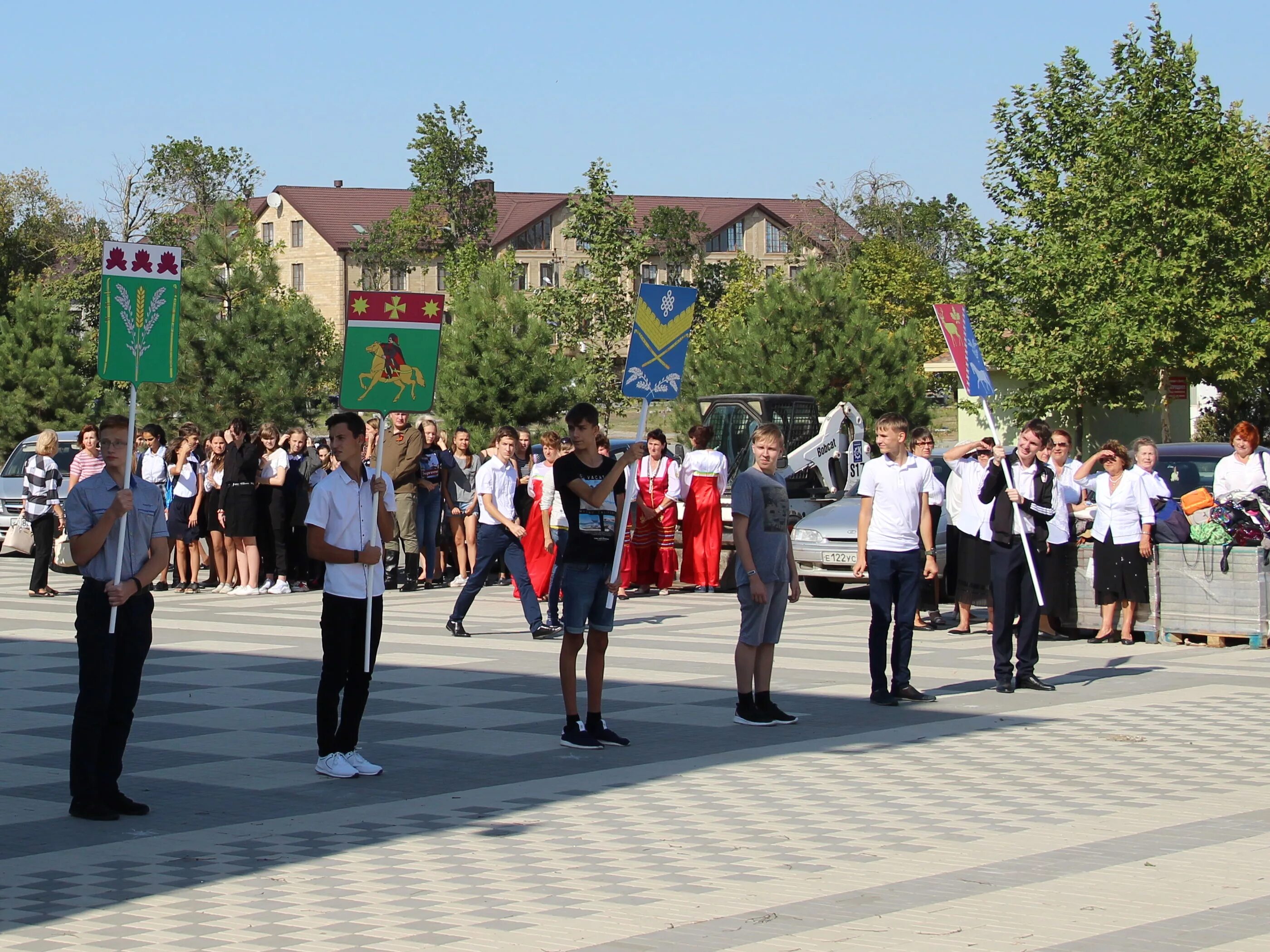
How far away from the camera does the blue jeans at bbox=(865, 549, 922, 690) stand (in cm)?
1157

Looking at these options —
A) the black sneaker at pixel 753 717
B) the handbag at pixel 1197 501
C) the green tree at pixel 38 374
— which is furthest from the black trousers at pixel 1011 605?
the green tree at pixel 38 374

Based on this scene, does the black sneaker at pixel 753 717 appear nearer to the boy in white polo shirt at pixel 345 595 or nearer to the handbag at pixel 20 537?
the boy in white polo shirt at pixel 345 595

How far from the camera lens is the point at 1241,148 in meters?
33.4

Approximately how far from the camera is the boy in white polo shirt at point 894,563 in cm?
1158

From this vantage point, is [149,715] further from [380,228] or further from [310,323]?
[380,228]

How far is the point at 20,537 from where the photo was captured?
2812 centimetres

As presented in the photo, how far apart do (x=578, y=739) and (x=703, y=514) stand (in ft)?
36.4

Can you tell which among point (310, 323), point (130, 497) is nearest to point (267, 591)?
point (130, 497)

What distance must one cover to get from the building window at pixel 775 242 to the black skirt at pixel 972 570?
104708 mm

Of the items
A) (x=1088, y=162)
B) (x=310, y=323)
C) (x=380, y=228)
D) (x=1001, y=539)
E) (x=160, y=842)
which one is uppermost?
(x=380, y=228)

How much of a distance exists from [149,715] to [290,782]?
A: 261 cm

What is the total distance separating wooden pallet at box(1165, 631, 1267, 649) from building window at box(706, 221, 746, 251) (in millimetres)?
103838

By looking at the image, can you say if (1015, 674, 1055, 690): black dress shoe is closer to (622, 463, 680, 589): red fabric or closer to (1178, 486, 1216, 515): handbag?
(1178, 486, 1216, 515): handbag

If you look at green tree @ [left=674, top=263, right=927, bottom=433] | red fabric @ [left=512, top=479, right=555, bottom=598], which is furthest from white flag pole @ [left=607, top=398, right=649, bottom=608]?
green tree @ [left=674, top=263, right=927, bottom=433]
